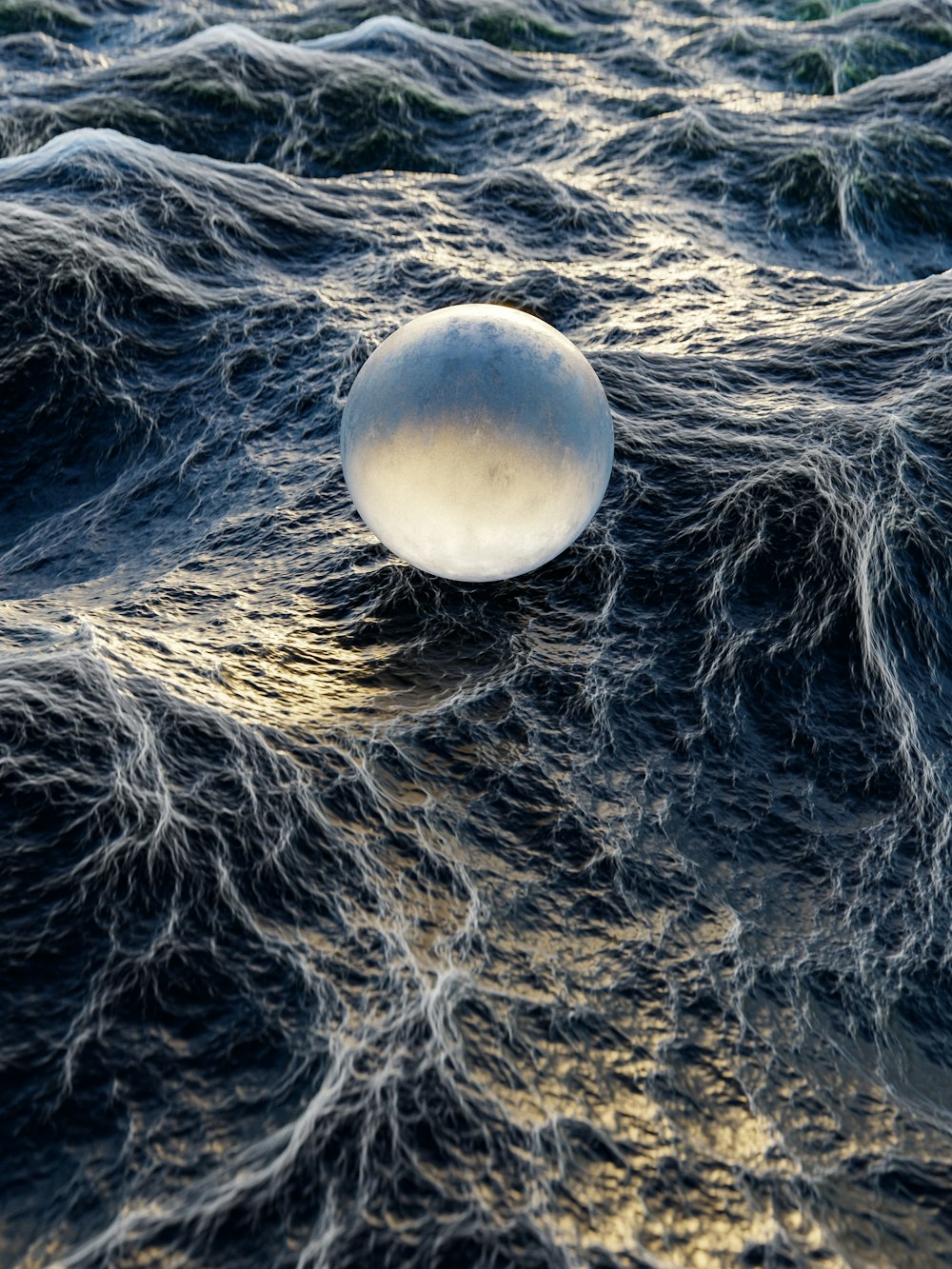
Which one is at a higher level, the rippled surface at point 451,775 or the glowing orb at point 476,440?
the glowing orb at point 476,440

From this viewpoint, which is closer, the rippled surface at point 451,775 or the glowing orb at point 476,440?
the rippled surface at point 451,775

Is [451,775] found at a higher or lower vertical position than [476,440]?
lower

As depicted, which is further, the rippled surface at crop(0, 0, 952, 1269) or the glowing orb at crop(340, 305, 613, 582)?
the glowing orb at crop(340, 305, 613, 582)

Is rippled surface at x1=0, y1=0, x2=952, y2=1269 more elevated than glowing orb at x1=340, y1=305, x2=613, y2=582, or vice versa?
glowing orb at x1=340, y1=305, x2=613, y2=582

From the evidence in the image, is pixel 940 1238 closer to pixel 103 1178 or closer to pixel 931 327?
pixel 103 1178
